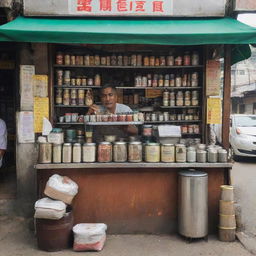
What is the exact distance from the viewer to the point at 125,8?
4.77 m

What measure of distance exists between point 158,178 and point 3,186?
2.95m

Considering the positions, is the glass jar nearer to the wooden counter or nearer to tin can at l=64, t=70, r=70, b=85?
the wooden counter

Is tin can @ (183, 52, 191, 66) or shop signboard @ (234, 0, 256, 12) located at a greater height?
shop signboard @ (234, 0, 256, 12)

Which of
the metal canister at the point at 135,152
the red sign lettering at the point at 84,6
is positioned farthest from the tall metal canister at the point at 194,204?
the red sign lettering at the point at 84,6

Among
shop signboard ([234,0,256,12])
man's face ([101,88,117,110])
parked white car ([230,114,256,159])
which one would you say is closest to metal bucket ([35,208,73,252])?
man's face ([101,88,117,110])

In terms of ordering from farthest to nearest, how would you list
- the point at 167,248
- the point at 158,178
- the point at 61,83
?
the point at 61,83 → the point at 158,178 → the point at 167,248

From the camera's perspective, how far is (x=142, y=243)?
168 inches

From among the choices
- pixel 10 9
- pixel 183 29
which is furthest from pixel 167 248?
pixel 10 9

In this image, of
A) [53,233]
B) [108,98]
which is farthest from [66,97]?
[53,233]

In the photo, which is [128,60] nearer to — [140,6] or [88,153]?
[140,6]

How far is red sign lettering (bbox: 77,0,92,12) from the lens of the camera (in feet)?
15.5

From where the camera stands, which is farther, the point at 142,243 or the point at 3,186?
the point at 3,186

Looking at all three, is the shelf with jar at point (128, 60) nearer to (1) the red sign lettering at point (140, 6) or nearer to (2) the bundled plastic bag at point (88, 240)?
(1) the red sign lettering at point (140, 6)

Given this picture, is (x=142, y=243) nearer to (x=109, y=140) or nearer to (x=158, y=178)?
(x=158, y=178)
